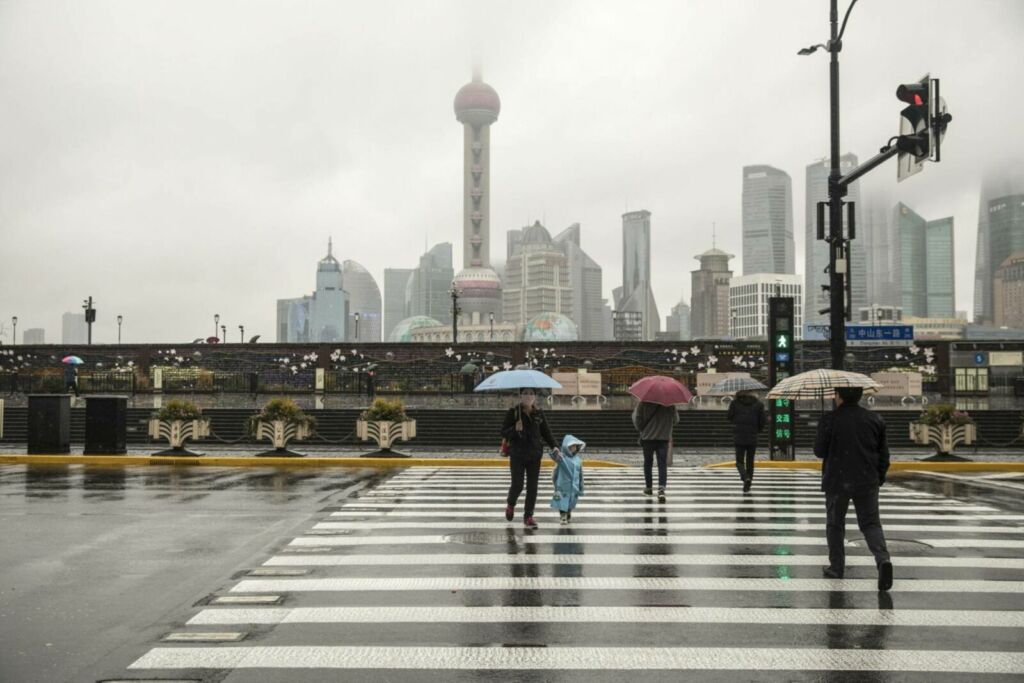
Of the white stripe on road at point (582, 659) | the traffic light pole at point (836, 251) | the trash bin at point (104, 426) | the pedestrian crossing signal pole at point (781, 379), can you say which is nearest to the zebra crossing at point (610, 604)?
the white stripe on road at point (582, 659)

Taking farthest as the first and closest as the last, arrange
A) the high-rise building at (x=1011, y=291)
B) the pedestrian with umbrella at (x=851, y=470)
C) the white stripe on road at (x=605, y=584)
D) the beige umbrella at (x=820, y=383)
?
1. the high-rise building at (x=1011, y=291)
2. the beige umbrella at (x=820, y=383)
3. the pedestrian with umbrella at (x=851, y=470)
4. the white stripe on road at (x=605, y=584)

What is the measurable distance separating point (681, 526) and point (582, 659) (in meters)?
5.47

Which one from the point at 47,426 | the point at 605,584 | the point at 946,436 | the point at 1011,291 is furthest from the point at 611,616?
the point at 1011,291

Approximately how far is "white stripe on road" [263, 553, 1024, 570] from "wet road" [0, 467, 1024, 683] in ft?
0.15

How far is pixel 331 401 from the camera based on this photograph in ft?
A: 127

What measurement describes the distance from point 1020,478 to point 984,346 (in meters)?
29.1

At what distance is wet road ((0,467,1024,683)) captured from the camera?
18.3ft

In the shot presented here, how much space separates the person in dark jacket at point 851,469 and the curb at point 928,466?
1159cm

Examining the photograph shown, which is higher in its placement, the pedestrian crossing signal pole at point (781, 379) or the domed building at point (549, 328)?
the domed building at point (549, 328)

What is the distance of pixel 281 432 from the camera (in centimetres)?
2141

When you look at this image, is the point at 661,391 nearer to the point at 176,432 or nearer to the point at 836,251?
the point at 836,251

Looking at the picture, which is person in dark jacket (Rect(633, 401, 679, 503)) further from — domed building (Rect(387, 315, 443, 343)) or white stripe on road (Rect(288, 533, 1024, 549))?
domed building (Rect(387, 315, 443, 343))

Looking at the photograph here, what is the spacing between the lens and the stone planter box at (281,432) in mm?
21391

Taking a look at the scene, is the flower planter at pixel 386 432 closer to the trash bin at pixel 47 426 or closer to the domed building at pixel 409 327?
the trash bin at pixel 47 426
